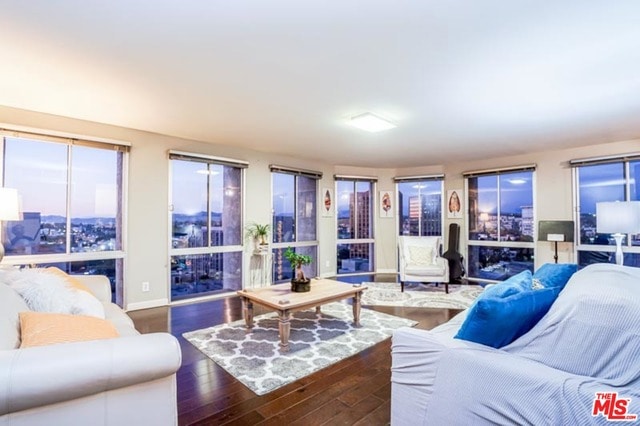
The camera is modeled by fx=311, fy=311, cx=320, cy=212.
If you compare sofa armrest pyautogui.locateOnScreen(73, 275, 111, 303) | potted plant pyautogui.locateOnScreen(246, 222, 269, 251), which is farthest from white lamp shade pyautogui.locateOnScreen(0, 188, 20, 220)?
potted plant pyautogui.locateOnScreen(246, 222, 269, 251)

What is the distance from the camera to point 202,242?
15.9ft

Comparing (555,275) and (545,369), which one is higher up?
(555,275)

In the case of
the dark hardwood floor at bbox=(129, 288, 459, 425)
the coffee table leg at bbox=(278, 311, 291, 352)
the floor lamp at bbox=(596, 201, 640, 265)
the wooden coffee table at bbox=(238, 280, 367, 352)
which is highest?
the floor lamp at bbox=(596, 201, 640, 265)

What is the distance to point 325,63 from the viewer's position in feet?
7.87

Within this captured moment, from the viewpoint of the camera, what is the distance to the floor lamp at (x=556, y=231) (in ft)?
15.9

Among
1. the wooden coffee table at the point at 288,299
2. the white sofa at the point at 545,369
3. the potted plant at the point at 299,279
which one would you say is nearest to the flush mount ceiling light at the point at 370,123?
the potted plant at the point at 299,279

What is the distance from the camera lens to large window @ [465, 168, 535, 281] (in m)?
5.68

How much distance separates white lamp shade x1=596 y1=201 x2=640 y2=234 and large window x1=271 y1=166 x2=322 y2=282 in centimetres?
437

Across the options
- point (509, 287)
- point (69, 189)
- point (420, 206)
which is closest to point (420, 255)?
point (420, 206)

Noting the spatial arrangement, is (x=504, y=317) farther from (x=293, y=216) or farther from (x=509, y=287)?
(x=293, y=216)

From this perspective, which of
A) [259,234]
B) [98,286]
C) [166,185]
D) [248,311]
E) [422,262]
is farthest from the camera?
[422,262]

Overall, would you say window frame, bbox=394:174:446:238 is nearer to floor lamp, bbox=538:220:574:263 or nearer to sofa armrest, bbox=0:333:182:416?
floor lamp, bbox=538:220:574:263

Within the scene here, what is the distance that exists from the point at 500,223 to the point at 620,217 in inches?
111

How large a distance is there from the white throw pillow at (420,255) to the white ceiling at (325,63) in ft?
7.49
